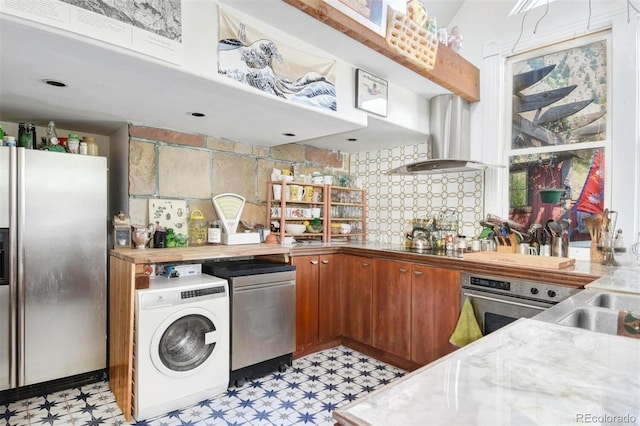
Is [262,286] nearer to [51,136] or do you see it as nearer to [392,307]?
[392,307]

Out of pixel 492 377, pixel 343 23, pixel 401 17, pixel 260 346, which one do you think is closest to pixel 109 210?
pixel 260 346

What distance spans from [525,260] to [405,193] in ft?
5.28

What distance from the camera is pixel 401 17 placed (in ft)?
7.72

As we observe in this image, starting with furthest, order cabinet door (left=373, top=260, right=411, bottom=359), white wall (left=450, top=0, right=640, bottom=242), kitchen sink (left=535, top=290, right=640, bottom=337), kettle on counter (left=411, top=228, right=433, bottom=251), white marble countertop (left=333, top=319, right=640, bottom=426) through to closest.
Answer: kettle on counter (left=411, top=228, right=433, bottom=251)
cabinet door (left=373, top=260, right=411, bottom=359)
white wall (left=450, top=0, right=640, bottom=242)
kitchen sink (left=535, top=290, right=640, bottom=337)
white marble countertop (left=333, top=319, right=640, bottom=426)

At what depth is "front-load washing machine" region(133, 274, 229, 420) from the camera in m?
2.07

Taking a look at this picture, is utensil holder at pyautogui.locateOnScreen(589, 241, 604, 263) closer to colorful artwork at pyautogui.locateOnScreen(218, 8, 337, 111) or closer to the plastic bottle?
colorful artwork at pyautogui.locateOnScreen(218, 8, 337, 111)

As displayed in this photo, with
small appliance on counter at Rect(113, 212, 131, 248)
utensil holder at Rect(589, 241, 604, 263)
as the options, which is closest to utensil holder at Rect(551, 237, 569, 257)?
utensil holder at Rect(589, 241, 604, 263)

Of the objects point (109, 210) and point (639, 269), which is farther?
point (109, 210)

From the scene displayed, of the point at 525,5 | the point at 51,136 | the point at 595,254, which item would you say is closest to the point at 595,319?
the point at 595,254

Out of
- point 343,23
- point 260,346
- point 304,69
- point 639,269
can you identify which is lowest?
point 260,346

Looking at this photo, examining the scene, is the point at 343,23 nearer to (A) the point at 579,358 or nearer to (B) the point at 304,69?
(B) the point at 304,69

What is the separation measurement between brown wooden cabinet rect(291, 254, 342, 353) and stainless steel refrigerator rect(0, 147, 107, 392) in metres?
1.49

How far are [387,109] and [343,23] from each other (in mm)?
955

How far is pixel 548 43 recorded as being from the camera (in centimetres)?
290
